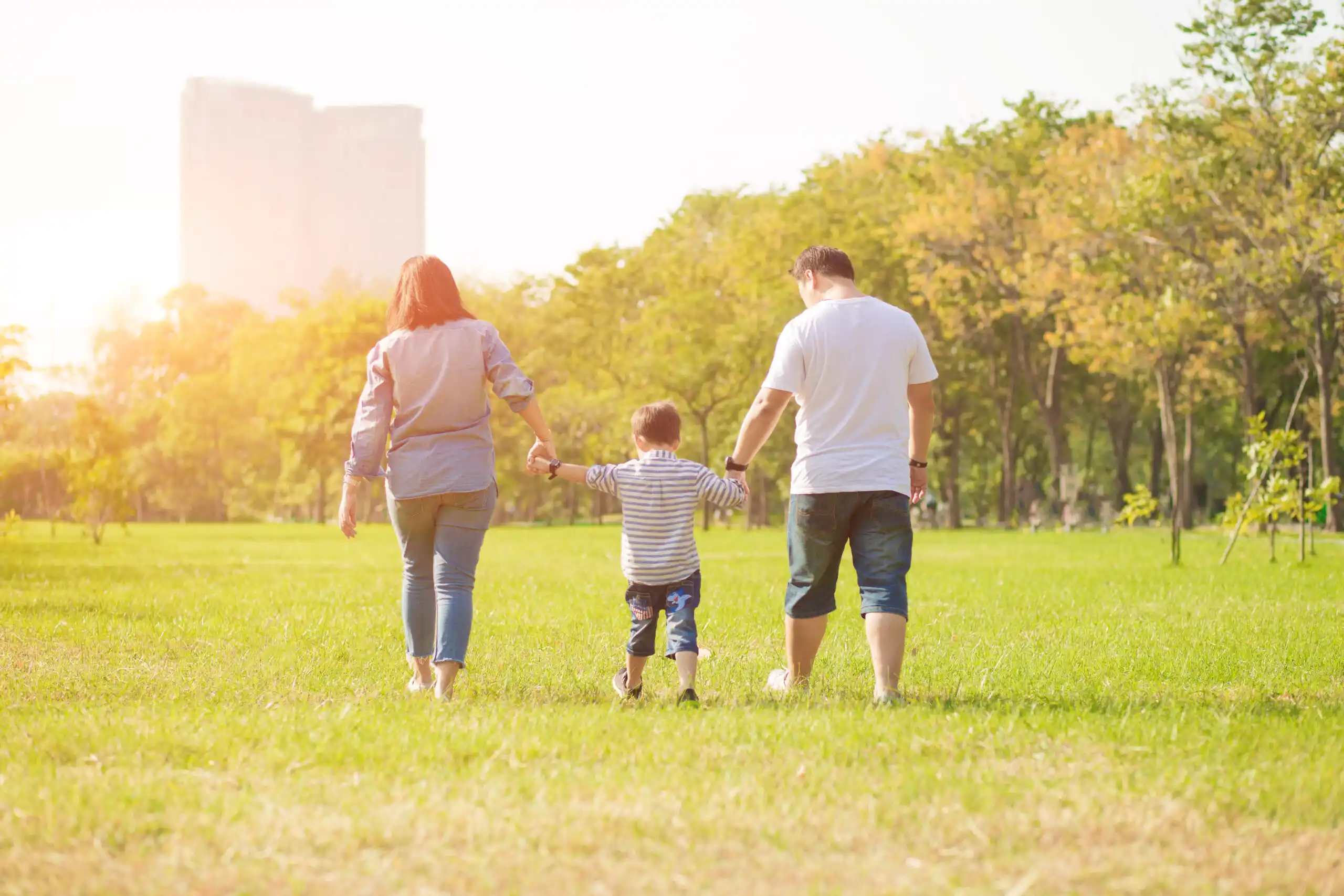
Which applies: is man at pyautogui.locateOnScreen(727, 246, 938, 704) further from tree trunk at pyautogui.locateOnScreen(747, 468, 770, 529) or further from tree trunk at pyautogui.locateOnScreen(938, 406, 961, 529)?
tree trunk at pyautogui.locateOnScreen(747, 468, 770, 529)

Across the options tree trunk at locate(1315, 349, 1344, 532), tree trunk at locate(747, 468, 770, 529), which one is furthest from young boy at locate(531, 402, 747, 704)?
tree trunk at locate(747, 468, 770, 529)

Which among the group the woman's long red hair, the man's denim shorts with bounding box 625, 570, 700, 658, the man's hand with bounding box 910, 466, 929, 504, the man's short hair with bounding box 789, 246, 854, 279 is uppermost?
the man's short hair with bounding box 789, 246, 854, 279

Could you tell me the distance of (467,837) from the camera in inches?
153

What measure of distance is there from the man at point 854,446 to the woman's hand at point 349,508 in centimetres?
184

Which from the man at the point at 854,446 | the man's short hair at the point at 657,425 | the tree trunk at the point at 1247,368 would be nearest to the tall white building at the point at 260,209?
the tree trunk at the point at 1247,368

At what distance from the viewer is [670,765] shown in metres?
4.79

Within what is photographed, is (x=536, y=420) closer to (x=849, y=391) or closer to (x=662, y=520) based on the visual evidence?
(x=662, y=520)

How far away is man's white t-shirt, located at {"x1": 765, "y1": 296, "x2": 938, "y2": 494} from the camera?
251 inches

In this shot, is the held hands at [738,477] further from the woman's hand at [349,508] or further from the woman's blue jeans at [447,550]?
the woman's hand at [349,508]

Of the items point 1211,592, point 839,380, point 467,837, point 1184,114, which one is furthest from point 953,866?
point 1184,114

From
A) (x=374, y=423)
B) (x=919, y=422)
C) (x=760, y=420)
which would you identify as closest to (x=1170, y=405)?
(x=919, y=422)

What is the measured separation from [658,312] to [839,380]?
41.4m

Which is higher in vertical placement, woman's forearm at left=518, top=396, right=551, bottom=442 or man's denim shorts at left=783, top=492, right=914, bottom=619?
woman's forearm at left=518, top=396, right=551, bottom=442

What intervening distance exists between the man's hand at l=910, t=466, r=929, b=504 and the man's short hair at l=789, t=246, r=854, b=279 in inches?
39.5
